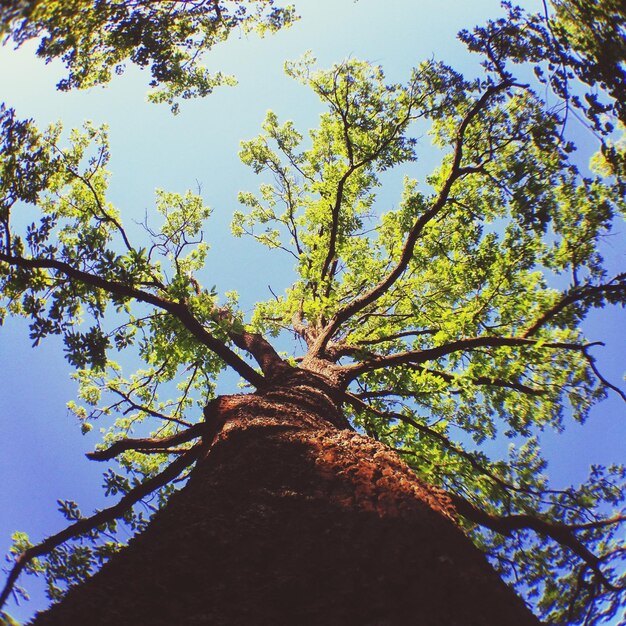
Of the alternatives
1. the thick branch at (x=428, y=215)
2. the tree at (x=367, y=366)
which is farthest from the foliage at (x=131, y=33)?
the thick branch at (x=428, y=215)

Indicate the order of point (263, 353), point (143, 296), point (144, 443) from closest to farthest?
point (144, 443) → point (143, 296) → point (263, 353)

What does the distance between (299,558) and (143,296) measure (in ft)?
11.1

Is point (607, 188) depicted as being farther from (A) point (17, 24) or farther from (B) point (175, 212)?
(B) point (175, 212)

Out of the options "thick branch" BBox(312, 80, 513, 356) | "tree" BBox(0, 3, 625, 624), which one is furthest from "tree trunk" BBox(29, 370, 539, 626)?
"thick branch" BBox(312, 80, 513, 356)

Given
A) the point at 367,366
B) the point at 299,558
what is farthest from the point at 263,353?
the point at 299,558

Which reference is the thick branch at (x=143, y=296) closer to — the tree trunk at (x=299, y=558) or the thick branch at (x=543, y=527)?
the tree trunk at (x=299, y=558)

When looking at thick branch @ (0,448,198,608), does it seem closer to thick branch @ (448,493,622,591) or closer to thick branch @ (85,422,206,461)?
thick branch @ (85,422,206,461)

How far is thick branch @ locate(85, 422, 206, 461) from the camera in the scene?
11.1 ft

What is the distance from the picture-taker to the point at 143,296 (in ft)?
13.4

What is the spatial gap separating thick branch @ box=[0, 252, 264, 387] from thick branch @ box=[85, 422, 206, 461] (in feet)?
3.10

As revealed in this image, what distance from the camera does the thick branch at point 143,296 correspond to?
3.79 meters

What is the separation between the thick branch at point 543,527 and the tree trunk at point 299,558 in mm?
1316

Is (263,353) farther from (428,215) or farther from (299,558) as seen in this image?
(299,558)

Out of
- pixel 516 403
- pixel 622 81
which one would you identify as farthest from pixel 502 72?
pixel 516 403
